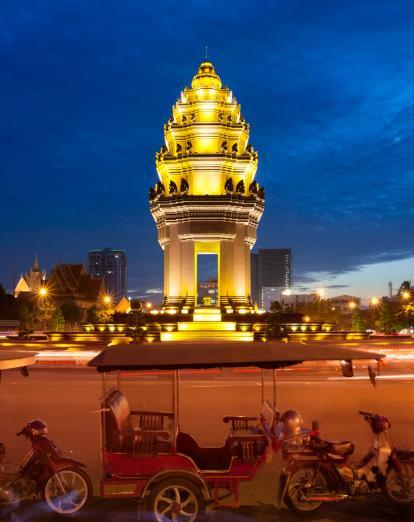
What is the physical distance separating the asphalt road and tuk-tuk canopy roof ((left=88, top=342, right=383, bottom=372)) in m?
1.90

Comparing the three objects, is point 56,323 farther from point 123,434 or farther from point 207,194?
point 123,434

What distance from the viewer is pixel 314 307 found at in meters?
92.6

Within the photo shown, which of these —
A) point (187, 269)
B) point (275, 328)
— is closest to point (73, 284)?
point (187, 269)

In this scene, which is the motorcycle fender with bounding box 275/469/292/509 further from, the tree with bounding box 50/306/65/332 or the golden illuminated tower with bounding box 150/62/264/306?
the tree with bounding box 50/306/65/332

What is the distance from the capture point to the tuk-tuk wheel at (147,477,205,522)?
7.75m

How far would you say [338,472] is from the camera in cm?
833

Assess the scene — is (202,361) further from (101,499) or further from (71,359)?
(71,359)

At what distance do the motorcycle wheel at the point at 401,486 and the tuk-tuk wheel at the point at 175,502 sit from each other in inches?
95.7

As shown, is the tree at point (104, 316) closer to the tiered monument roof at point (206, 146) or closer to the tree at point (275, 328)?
the tiered monument roof at point (206, 146)

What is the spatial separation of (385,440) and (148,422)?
11.4 ft

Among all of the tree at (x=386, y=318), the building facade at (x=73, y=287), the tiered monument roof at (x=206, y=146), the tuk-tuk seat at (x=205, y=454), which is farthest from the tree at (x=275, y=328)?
the building facade at (x=73, y=287)

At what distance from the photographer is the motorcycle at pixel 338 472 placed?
27.2 feet

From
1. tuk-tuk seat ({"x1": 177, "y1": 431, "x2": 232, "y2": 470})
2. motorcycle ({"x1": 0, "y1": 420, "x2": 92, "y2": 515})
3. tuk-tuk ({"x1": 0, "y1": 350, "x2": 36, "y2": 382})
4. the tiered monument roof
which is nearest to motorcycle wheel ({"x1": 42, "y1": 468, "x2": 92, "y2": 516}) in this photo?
motorcycle ({"x1": 0, "y1": 420, "x2": 92, "y2": 515})

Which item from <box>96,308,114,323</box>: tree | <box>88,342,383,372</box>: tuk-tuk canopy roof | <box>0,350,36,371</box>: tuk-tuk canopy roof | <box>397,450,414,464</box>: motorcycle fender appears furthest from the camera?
<box>96,308,114,323</box>: tree
